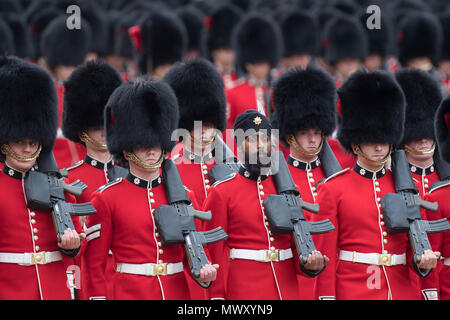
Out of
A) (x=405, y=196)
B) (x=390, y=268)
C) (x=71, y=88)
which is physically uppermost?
(x=71, y=88)

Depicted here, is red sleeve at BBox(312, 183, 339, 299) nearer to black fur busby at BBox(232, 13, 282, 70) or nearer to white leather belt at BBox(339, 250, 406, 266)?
white leather belt at BBox(339, 250, 406, 266)

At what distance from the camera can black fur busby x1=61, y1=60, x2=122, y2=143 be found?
591 cm

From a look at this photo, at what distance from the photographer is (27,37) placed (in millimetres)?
10195

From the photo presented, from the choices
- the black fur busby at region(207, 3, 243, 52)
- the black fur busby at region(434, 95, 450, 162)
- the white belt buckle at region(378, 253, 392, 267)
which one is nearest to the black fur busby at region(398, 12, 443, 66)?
the black fur busby at region(207, 3, 243, 52)

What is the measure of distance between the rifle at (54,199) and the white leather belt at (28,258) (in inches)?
7.0

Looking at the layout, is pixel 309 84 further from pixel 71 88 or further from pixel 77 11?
pixel 77 11

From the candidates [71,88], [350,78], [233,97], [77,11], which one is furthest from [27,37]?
[350,78]

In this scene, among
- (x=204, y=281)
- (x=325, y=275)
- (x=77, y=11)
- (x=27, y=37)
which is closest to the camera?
(x=204, y=281)

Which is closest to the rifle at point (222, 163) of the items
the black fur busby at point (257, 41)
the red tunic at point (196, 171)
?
the red tunic at point (196, 171)

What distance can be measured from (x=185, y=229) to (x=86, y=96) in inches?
64.3

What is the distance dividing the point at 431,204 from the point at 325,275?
690 mm

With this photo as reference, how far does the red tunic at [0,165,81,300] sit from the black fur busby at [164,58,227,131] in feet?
5.09

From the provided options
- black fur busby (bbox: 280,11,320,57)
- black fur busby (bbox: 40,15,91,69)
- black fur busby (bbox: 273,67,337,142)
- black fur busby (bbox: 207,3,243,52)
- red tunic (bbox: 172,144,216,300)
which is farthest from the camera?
black fur busby (bbox: 207,3,243,52)

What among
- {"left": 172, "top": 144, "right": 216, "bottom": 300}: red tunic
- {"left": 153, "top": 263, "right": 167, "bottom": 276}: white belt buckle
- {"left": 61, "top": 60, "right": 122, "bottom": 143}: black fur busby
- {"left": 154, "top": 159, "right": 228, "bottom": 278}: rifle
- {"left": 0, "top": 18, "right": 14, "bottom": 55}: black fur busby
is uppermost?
{"left": 61, "top": 60, "right": 122, "bottom": 143}: black fur busby
